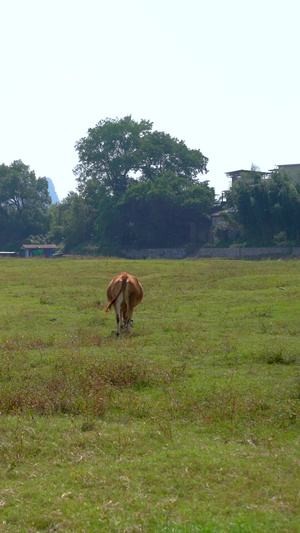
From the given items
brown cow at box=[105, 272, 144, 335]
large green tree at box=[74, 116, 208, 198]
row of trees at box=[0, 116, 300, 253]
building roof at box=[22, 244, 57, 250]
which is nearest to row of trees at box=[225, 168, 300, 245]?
row of trees at box=[0, 116, 300, 253]

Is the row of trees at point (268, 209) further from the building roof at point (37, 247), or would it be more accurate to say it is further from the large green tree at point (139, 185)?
the building roof at point (37, 247)

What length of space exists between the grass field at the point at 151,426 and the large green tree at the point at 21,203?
237 feet

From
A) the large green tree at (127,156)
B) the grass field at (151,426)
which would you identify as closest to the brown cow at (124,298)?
the grass field at (151,426)

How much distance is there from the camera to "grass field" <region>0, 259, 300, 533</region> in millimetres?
5277

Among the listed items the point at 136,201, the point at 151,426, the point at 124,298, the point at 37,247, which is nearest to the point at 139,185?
the point at 136,201

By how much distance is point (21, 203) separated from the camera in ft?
291

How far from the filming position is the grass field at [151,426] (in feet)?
17.3

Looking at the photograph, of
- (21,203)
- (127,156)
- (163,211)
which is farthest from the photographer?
(21,203)

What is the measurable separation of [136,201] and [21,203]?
25849 millimetres

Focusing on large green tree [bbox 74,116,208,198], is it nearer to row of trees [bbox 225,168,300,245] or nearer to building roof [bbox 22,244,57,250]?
building roof [bbox 22,244,57,250]

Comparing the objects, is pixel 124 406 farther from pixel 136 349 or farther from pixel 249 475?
pixel 136 349

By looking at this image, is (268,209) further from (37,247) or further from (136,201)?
(37,247)

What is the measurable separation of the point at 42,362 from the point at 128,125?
69.4m

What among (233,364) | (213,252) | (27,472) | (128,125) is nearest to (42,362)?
(233,364)
